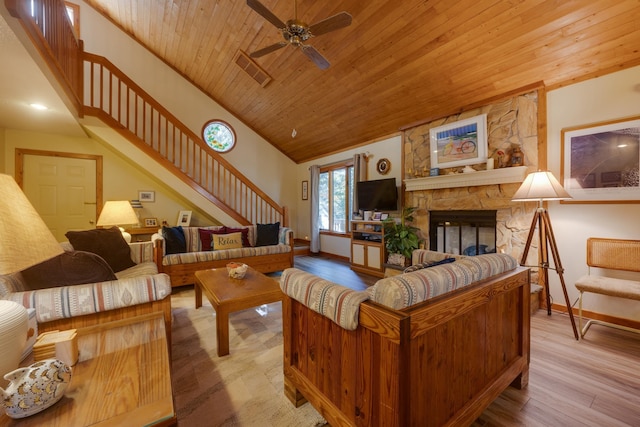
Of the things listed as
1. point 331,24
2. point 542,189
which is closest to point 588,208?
point 542,189

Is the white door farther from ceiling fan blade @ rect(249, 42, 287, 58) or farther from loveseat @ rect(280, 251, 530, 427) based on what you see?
loveseat @ rect(280, 251, 530, 427)

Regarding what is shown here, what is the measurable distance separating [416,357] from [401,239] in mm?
3076

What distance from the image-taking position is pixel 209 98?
233 inches

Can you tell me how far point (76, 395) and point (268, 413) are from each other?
3.18 feet

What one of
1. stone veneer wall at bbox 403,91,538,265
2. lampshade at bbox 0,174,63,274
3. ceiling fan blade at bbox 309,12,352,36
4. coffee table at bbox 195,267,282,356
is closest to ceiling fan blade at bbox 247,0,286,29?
ceiling fan blade at bbox 309,12,352,36

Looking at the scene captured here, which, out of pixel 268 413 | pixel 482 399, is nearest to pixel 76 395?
pixel 268 413

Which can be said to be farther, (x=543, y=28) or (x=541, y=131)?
(x=541, y=131)

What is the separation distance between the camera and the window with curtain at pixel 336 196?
18.2ft

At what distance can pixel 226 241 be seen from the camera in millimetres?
4109

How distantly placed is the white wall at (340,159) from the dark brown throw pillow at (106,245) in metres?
3.72

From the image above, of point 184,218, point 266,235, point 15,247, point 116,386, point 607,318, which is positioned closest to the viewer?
point 15,247

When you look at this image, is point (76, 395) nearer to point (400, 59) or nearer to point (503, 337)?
point (503, 337)

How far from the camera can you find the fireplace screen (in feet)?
11.5

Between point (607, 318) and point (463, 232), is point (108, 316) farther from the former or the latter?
point (607, 318)
